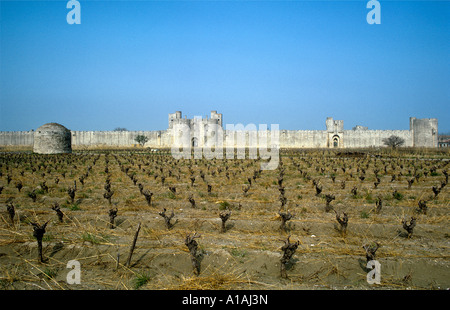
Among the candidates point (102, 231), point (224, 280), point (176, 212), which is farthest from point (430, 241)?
point (102, 231)

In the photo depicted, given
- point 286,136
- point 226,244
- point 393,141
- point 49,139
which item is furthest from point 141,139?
point 226,244

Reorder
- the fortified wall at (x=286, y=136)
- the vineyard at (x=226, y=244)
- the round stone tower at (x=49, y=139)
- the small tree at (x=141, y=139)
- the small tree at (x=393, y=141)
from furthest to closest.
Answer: the small tree at (x=141, y=139)
the fortified wall at (x=286, y=136)
the small tree at (x=393, y=141)
the round stone tower at (x=49, y=139)
the vineyard at (x=226, y=244)

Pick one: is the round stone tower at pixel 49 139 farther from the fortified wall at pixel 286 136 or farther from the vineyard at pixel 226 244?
the vineyard at pixel 226 244

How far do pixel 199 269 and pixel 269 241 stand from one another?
4.90ft

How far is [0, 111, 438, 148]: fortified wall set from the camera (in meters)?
50.6

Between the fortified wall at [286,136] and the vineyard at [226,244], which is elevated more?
the fortified wall at [286,136]

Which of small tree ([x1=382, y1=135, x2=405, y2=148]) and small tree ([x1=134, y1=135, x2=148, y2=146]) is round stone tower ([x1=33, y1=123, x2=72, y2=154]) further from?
small tree ([x1=382, y1=135, x2=405, y2=148])

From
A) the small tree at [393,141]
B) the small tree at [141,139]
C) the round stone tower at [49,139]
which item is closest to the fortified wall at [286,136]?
the small tree at [141,139]

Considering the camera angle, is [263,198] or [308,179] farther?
[308,179]

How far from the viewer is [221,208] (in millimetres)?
7738

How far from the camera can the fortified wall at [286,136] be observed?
50.6 m

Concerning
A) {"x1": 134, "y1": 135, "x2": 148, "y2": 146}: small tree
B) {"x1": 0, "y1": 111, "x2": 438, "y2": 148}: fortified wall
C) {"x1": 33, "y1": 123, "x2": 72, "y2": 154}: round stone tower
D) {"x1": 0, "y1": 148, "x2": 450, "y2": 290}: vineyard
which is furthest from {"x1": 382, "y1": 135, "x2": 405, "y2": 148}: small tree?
{"x1": 33, "y1": 123, "x2": 72, "y2": 154}: round stone tower

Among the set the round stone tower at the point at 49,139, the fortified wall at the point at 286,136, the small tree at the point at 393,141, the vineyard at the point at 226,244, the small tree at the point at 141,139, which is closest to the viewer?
the vineyard at the point at 226,244
